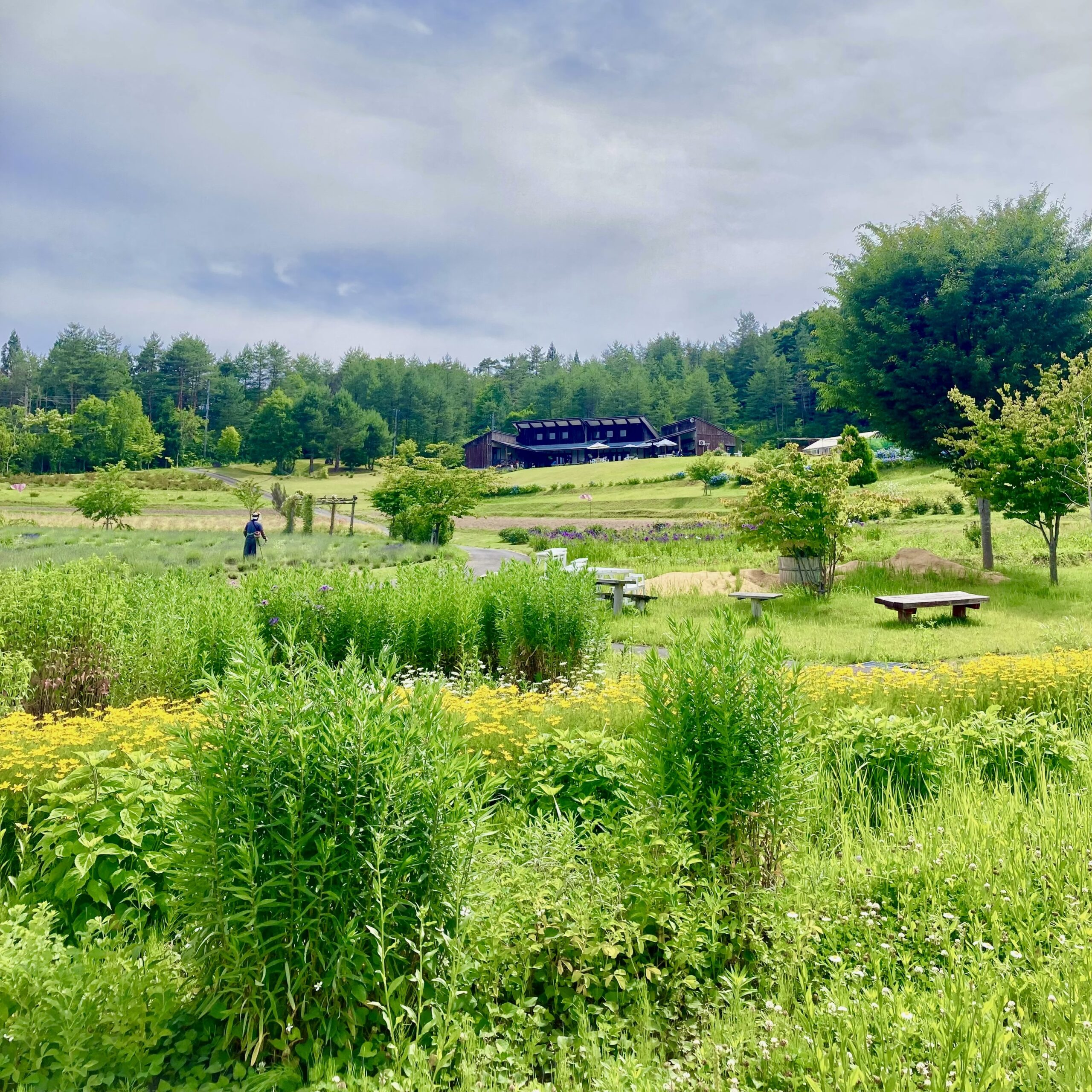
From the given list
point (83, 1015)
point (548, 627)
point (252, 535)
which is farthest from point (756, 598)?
point (252, 535)

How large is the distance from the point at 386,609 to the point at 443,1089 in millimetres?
6126

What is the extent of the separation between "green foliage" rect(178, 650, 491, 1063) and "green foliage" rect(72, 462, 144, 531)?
101 feet

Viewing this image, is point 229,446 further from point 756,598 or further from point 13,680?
point 13,680

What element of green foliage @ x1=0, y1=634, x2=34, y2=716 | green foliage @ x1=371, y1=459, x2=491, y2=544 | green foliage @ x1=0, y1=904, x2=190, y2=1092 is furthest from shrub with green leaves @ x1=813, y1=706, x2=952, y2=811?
green foliage @ x1=371, y1=459, x2=491, y2=544

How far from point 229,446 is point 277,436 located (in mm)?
4534

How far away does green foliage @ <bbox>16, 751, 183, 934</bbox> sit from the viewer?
124 inches

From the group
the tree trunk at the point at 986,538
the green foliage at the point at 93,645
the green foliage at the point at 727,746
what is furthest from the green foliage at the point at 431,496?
the green foliage at the point at 727,746

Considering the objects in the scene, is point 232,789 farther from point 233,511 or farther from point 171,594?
point 233,511

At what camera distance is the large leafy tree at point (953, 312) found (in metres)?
17.3

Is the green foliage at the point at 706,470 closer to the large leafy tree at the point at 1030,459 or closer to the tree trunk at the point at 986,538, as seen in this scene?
the tree trunk at the point at 986,538

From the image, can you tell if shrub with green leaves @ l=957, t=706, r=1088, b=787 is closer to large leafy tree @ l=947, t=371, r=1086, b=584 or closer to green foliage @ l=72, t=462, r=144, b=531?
large leafy tree @ l=947, t=371, r=1086, b=584

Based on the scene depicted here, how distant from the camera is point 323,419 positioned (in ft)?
250

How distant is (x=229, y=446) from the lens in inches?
2931

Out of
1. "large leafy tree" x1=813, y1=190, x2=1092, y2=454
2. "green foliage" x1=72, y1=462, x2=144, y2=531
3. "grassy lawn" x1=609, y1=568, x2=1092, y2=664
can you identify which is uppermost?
"large leafy tree" x1=813, y1=190, x2=1092, y2=454
